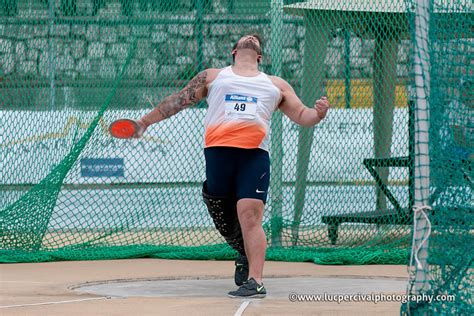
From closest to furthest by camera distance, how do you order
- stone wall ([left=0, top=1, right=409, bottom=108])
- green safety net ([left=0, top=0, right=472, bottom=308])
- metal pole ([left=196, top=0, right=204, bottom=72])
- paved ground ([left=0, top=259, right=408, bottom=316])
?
paved ground ([left=0, top=259, right=408, bottom=316]) < green safety net ([left=0, top=0, right=472, bottom=308]) < stone wall ([left=0, top=1, right=409, bottom=108]) < metal pole ([left=196, top=0, right=204, bottom=72])

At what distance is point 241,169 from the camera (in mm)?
7656

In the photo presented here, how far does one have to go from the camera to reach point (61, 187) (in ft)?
34.8

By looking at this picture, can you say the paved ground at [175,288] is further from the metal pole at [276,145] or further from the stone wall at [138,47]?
the stone wall at [138,47]

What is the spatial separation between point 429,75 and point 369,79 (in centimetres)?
539

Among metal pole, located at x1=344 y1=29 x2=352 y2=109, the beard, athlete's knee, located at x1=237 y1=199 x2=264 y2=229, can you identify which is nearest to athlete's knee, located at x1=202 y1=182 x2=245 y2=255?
athlete's knee, located at x1=237 y1=199 x2=264 y2=229

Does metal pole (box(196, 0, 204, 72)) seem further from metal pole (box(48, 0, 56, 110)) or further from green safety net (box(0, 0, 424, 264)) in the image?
metal pole (box(48, 0, 56, 110))

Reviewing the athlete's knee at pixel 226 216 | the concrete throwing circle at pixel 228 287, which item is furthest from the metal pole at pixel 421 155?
the athlete's knee at pixel 226 216

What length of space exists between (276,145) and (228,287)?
3.10 metres

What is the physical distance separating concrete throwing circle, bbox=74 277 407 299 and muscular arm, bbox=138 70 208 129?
4.13 ft

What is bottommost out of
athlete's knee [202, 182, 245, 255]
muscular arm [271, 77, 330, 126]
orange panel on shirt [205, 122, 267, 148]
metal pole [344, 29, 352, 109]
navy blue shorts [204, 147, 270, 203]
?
athlete's knee [202, 182, 245, 255]

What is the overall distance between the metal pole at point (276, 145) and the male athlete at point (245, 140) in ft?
9.45

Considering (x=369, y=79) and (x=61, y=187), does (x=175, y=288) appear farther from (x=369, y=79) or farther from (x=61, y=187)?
(x=369, y=79)

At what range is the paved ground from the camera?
22.3 feet

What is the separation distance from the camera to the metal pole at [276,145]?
35.3 ft
